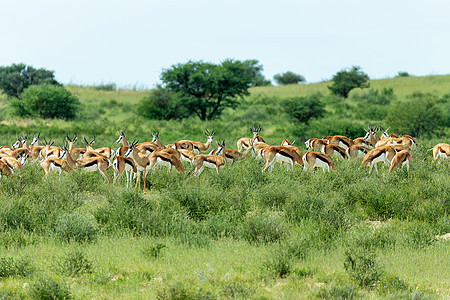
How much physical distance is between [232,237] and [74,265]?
2.42m

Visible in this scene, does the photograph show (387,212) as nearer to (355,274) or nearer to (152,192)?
(355,274)

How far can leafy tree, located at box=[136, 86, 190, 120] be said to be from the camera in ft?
128

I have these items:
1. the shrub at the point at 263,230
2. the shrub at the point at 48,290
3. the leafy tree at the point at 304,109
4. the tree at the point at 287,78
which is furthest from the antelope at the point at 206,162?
the tree at the point at 287,78

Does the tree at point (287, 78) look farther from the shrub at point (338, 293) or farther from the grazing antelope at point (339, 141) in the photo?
the shrub at point (338, 293)

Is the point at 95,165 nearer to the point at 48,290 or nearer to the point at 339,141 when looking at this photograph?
the point at 48,290

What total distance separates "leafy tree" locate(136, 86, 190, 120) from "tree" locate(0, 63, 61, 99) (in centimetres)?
1338

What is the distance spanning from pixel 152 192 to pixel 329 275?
6.55 metres

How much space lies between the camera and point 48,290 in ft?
16.5

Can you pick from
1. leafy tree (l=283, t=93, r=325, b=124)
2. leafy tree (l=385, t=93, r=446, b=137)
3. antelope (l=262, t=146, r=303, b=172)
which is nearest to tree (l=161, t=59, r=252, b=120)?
leafy tree (l=283, t=93, r=325, b=124)

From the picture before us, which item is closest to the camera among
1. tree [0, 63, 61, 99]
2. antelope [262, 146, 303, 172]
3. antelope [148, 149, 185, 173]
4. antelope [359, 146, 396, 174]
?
antelope [148, 149, 185, 173]

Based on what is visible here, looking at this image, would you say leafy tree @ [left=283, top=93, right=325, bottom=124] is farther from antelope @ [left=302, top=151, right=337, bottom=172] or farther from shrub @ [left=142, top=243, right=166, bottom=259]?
shrub @ [left=142, top=243, right=166, bottom=259]

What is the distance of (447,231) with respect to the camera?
8016 mm

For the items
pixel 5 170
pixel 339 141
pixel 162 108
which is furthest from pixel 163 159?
pixel 162 108

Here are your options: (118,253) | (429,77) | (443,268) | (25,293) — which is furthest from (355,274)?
(429,77)
